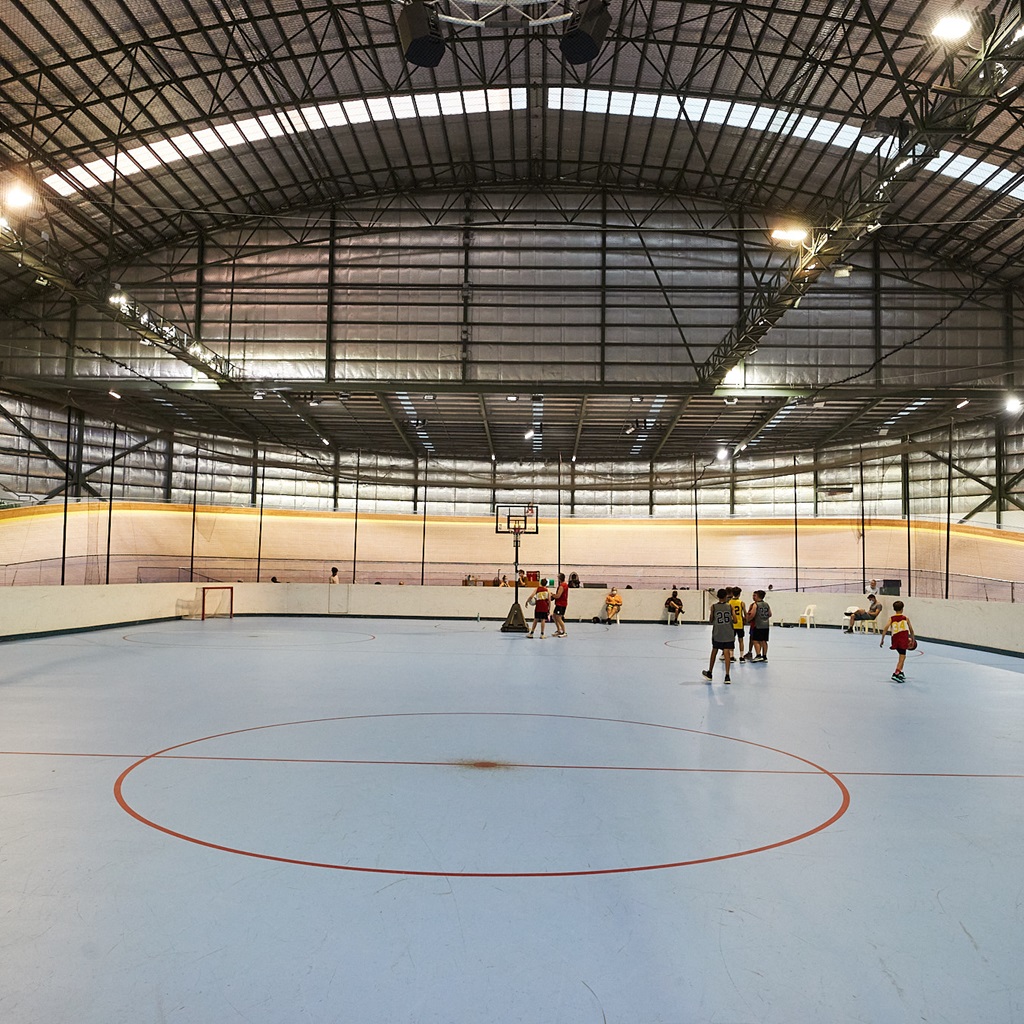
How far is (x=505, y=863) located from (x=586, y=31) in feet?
68.4

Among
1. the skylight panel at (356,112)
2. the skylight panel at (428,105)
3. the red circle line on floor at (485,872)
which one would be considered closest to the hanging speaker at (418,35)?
the skylight panel at (428,105)

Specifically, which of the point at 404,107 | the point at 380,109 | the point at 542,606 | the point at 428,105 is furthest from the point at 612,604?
the point at 380,109

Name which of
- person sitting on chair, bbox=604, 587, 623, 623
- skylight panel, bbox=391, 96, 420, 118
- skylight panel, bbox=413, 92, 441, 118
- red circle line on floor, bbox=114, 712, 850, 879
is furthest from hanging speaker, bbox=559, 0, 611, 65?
person sitting on chair, bbox=604, 587, 623, 623

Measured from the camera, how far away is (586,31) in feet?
64.9

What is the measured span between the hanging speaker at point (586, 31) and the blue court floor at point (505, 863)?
57.2 ft

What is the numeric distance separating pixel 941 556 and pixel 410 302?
26637 mm

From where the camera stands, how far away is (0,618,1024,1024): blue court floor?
3695mm

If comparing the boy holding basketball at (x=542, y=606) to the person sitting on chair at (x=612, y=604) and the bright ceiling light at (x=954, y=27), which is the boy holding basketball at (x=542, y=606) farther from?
the bright ceiling light at (x=954, y=27)

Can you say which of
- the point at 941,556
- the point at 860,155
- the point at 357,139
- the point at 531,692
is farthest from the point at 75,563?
the point at 941,556

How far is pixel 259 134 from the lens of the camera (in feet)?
91.1

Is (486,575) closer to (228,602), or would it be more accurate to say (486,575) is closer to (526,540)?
(526,540)

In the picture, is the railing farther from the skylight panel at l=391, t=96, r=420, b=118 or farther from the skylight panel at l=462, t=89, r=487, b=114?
the skylight panel at l=462, t=89, r=487, b=114

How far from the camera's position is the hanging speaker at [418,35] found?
19.4 metres

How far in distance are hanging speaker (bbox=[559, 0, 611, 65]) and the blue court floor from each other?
17436 mm
